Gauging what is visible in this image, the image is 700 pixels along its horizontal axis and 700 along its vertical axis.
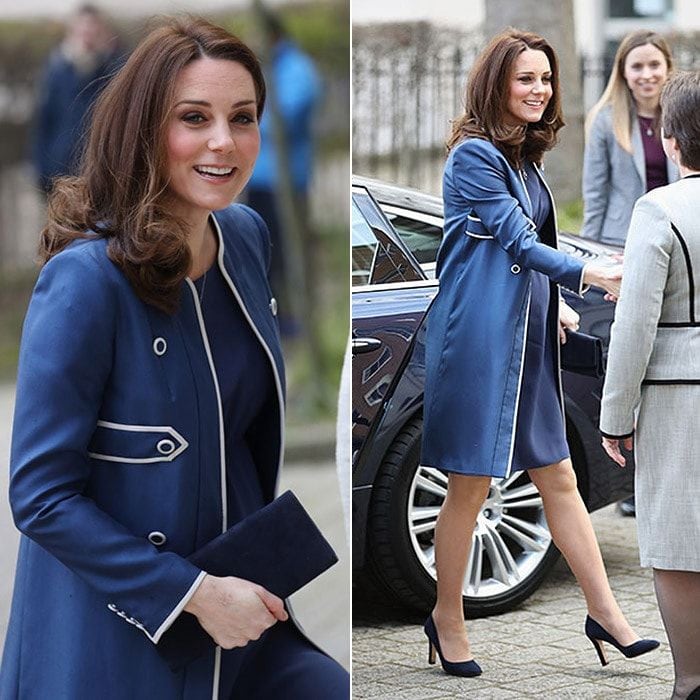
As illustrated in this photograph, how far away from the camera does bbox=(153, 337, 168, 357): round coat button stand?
5.86 ft

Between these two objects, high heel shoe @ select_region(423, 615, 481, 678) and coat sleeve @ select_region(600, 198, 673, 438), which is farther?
high heel shoe @ select_region(423, 615, 481, 678)

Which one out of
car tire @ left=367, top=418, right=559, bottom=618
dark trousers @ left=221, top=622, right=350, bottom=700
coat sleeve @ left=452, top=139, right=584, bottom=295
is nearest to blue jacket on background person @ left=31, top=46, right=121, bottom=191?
dark trousers @ left=221, top=622, right=350, bottom=700

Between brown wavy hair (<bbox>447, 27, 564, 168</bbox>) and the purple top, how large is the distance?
4.37 feet

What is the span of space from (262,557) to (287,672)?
19 cm

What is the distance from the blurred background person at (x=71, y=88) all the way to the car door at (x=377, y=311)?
7.31ft

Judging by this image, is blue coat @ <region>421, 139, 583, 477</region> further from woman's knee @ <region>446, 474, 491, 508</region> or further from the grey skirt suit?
the grey skirt suit

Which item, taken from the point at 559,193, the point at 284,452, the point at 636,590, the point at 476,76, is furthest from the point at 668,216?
the point at 559,193

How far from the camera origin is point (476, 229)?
3.77 meters

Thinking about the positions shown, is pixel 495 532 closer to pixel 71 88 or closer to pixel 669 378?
pixel 669 378

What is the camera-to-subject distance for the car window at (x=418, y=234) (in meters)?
4.21

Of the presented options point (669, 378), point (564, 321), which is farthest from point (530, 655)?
point (669, 378)

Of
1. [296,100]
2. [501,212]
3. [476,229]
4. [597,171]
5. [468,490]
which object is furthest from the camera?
[597,171]

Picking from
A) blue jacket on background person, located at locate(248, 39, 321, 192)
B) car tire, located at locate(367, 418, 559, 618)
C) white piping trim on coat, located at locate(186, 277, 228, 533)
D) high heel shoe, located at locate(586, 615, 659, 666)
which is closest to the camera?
blue jacket on background person, located at locate(248, 39, 321, 192)

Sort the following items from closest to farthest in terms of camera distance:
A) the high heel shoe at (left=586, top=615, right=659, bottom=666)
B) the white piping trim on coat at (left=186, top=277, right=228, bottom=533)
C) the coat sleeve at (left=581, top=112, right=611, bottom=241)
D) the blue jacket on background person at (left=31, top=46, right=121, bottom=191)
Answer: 1. the blue jacket on background person at (left=31, top=46, right=121, bottom=191)
2. the white piping trim on coat at (left=186, top=277, right=228, bottom=533)
3. the high heel shoe at (left=586, top=615, right=659, bottom=666)
4. the coat sleeve at (left=581, top=112, right=611, bottom=241)
